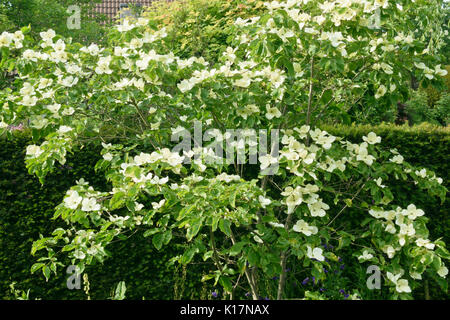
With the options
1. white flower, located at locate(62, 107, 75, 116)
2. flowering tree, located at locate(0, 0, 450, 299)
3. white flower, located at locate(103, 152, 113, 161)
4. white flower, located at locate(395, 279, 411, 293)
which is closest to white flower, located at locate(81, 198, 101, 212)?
flowering tree, located at locate(0, 0, 450, 299)

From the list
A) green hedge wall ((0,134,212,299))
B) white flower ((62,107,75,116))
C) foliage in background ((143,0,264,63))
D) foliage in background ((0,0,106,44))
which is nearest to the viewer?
white flower ((62,107,75,116))

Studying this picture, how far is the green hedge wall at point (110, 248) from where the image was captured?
12.2 ft

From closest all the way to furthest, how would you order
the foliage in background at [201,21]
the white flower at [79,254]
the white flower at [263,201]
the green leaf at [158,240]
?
the white flower at [263,201] → the green leaf at [158,240] → the white flower at [79,254] → the foliage in background at [201,21]

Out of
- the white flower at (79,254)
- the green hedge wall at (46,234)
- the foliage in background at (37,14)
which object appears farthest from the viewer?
the foliage in background at (37,14)

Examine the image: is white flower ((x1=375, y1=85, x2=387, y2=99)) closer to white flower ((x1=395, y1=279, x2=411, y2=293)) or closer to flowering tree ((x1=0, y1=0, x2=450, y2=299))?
flowering tree ((x1=0, y1=0, x2=450, y2=299))

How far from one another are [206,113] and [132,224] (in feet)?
2.82

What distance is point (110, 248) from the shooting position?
3.73m

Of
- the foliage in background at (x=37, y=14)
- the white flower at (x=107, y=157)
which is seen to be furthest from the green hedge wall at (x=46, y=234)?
the foliage in background at (x=37, y=14)

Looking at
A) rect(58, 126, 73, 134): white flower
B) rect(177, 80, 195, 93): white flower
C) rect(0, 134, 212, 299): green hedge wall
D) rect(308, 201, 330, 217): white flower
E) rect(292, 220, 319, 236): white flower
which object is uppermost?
rect(177, 80, 195, 93): white flower

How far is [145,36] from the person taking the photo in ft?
9.02

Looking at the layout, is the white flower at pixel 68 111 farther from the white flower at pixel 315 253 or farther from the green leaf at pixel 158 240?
the white flower at pixel 315 253

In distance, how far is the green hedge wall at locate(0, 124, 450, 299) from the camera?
3709 mm

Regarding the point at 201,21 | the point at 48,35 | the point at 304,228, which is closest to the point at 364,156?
the point at 304,228
